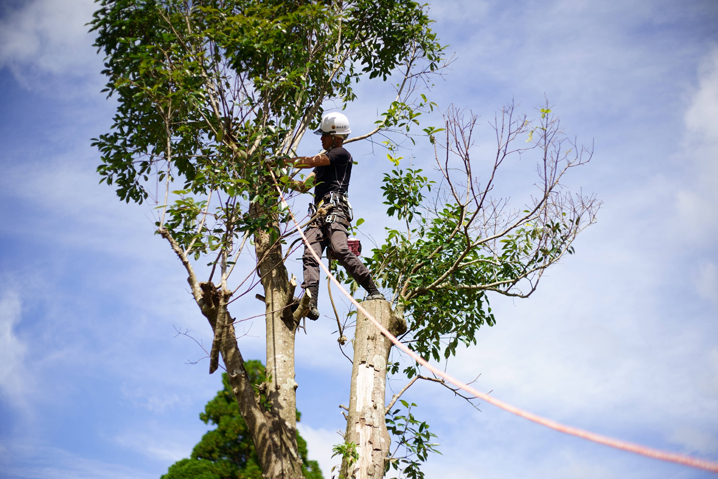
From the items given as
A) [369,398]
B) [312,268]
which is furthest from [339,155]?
[369,398]

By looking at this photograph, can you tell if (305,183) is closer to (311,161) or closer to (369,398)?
(311,161)

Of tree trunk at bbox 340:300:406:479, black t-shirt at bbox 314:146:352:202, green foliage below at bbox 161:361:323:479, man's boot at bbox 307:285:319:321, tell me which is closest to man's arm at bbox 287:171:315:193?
black t-shirt at bbox 314:146:352:202

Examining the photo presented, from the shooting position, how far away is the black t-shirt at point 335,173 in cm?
547

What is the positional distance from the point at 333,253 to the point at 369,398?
143 centimetres

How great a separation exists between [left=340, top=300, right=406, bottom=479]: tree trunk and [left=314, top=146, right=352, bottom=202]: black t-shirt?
1.21 meters

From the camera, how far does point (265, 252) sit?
17.1 ft

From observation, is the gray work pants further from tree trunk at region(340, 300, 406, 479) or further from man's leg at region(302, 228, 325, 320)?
tree trunk at region(340, 300, 406, 479)

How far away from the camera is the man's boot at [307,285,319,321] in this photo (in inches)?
204

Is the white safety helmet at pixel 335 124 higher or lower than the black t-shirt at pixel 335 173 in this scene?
higher

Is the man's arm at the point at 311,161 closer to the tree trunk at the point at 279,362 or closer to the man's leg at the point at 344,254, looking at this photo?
the man's leg at the point at 344,254

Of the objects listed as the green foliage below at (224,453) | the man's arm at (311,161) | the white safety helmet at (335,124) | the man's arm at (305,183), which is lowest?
the green foliage below at (224,453)

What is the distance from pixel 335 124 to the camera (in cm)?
571

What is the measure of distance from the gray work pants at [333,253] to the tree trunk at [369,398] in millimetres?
376

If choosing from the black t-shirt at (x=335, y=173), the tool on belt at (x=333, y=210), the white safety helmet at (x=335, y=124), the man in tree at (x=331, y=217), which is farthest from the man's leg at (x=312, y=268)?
the white safety helmet at (x=335, y=124)
